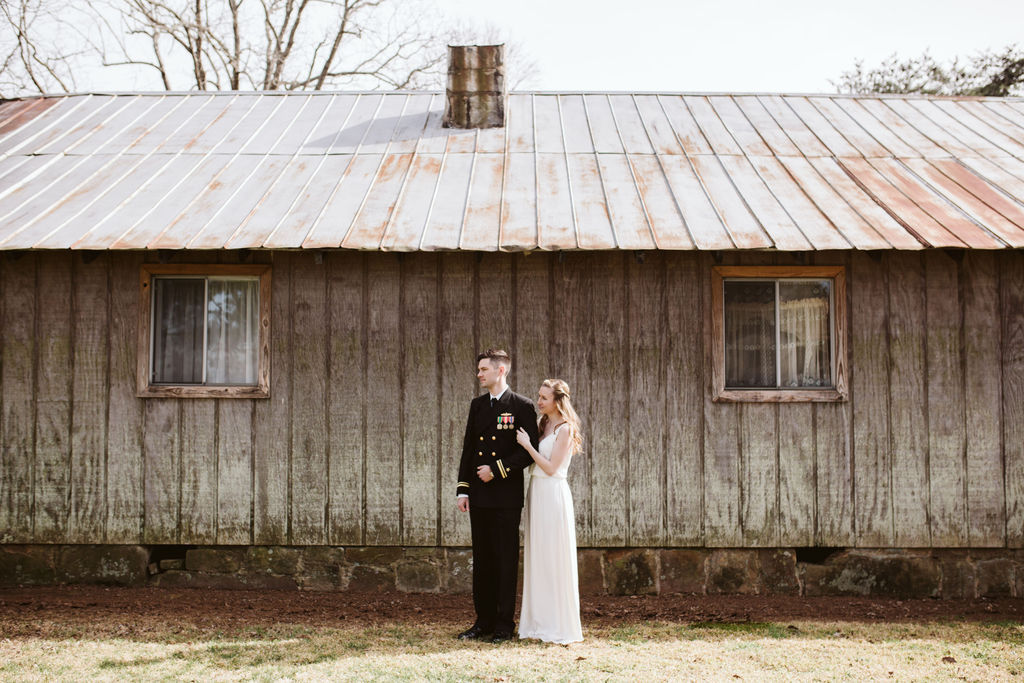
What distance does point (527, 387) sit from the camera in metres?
7.33

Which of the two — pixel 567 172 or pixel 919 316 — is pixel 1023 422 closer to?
pixel 919 316

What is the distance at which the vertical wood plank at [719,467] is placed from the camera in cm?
725

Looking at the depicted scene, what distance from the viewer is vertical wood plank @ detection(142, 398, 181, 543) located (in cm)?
732

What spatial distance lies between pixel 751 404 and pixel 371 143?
4677 millimetres

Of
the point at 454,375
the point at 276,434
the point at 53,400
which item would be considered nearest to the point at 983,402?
the point at 454,375

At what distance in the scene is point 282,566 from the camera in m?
7.35

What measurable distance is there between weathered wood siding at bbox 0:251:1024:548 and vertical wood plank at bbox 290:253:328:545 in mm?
20

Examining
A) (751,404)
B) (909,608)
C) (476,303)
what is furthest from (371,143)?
(909,608)

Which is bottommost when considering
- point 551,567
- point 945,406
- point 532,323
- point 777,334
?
point 551,567

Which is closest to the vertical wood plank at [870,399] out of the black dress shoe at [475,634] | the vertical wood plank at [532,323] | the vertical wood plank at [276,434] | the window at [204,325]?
the vertical wood plank at [532,323]

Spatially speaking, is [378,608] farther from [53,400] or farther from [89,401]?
[53,400]

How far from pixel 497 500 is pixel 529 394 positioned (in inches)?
66.4

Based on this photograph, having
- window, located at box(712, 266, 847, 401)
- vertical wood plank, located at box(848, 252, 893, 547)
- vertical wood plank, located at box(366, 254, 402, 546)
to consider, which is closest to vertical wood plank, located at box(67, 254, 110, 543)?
vertical wood plank, located at box(366, 254, 402, 546)

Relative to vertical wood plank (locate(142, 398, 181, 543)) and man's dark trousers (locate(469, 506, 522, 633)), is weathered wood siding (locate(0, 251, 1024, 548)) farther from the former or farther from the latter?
man's dark trousers (locate(469, 506, 522, 633))
